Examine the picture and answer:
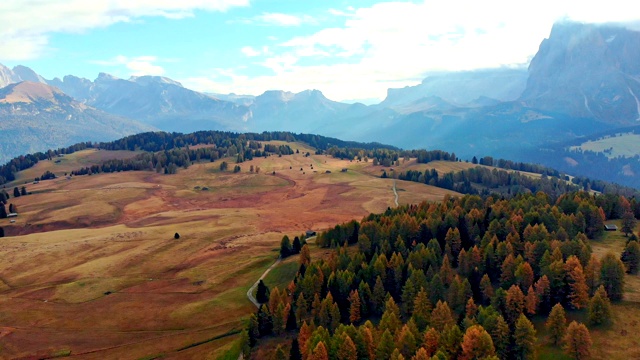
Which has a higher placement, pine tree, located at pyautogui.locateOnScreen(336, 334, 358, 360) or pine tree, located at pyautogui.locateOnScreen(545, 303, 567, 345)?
pine tree, located at pyautogui.locateOnScreen(545, 303, 567, 345)

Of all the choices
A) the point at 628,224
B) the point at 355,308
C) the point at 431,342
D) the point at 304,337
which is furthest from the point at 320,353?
the point at 628,224

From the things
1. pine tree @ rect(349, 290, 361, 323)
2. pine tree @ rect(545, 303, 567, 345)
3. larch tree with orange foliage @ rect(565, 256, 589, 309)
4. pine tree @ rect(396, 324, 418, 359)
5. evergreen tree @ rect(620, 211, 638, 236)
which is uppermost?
evergreen tree @ rect(620, 211, 638, 236)

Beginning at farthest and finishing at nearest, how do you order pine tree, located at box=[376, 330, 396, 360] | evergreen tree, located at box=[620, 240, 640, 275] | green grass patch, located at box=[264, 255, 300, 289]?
green grass patch, located at box=[264, 255, 300, 289] < evergreen tree, located at box=[620, 240, 640, 275] < pine tree, located at box=[376, 330, 396, 360]

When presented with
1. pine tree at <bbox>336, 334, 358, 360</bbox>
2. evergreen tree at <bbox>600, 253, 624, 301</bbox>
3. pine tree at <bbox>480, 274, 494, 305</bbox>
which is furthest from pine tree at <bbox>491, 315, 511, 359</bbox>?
evergreen tree at <bbox>600, 253, 624, 301</bbox>

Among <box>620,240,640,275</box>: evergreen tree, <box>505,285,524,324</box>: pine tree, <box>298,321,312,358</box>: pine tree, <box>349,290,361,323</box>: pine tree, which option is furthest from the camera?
<box>349,290,361,323</box>: pine tree

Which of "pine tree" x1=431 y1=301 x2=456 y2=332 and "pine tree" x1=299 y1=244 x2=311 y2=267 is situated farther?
"pine tree" x1=299 y1=244 x2=311 y2=267

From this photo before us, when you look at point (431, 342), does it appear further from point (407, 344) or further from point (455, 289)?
point (455, 289)

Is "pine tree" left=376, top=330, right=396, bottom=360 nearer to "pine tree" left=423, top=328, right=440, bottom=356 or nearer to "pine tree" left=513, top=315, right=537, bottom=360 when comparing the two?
"pine tree" left=423, top=328, right=440, bottom=356

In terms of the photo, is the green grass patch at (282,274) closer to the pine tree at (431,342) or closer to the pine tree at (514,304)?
the pine tree at (431,342)
